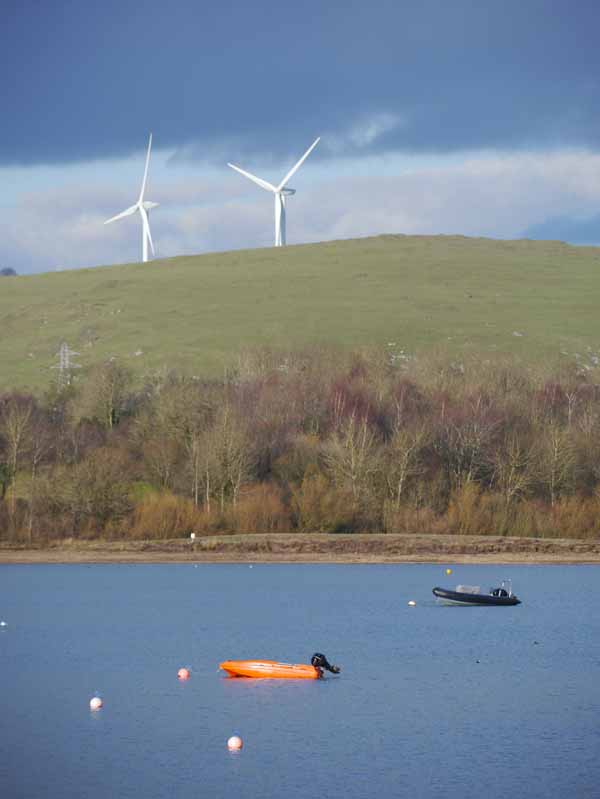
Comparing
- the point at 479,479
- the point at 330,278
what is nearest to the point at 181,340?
the point at 330,278

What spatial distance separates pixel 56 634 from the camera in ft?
210

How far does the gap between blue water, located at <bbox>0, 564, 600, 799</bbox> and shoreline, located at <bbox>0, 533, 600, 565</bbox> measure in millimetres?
14442

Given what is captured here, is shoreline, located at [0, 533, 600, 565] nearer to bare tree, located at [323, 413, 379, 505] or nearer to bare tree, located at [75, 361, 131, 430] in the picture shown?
bare tree, located at [323, 413, 379, 505]

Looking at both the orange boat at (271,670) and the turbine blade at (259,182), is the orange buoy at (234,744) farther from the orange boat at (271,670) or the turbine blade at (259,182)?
the turbine blade at (259,182)

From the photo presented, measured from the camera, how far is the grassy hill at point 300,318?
16162cm

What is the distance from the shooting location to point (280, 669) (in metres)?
52.3

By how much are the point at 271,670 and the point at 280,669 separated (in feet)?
1.12

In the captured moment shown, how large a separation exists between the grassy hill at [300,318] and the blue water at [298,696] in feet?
264

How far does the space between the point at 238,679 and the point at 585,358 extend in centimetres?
10965

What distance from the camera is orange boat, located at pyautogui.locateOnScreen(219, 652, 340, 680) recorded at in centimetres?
5175

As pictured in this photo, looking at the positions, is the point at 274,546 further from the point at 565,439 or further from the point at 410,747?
the point at 410,747

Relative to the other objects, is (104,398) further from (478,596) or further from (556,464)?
(478,596)

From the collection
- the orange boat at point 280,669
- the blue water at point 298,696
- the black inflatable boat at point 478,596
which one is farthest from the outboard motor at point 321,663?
the black inflatable boat at point 478,596

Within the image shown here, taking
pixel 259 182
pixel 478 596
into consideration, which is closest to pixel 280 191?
pixel 259 182
